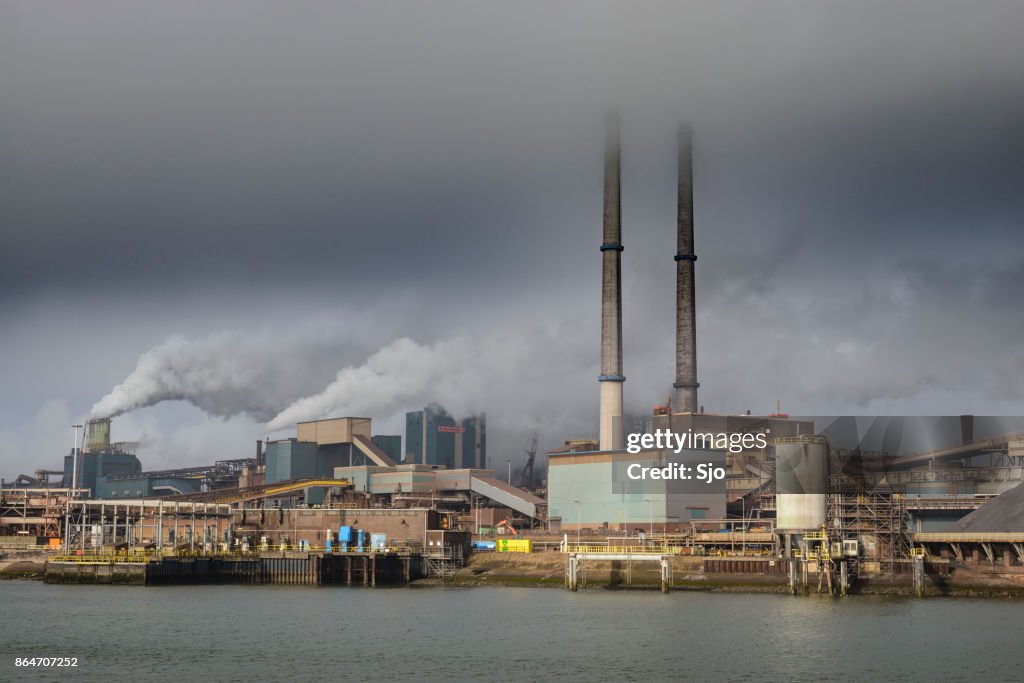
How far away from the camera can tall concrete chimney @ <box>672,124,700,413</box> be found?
162000 millimetres

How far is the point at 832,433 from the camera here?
16138 centimetres

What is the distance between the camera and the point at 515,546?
410 ft

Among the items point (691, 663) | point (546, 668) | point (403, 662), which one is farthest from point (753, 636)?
point (403, 662)

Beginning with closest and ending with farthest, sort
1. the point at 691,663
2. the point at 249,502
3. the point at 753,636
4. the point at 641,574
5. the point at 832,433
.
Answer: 1. the point at 691,663
2. the point at 753,636
3. the point at 641,574
4. the point at 832,433
5. the point at 249,502

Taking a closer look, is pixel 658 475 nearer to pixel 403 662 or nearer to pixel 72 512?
pixel 72 512

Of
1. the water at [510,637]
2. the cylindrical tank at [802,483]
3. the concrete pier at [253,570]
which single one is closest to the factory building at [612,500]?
the cylindrical tank at [802,483]

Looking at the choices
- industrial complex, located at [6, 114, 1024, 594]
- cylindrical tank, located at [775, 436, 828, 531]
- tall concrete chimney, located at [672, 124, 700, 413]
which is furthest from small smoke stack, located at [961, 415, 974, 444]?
cylindrical tank, located at [775, 436, 828, 531]

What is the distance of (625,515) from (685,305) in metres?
31.8

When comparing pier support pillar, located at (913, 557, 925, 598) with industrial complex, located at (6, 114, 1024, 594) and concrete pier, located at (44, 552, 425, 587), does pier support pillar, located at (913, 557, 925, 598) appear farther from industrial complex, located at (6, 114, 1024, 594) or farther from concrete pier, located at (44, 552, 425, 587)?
concrete pier, located at (44, 552, 425, 587)

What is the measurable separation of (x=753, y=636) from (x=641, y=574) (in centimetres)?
3876

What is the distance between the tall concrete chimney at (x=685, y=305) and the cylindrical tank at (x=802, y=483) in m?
58.4

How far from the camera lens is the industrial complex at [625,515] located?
97.5 m

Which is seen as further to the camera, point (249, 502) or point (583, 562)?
point (249, 502)

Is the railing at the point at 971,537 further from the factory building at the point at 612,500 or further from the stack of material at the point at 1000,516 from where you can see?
the factory building at the point at 612,500
